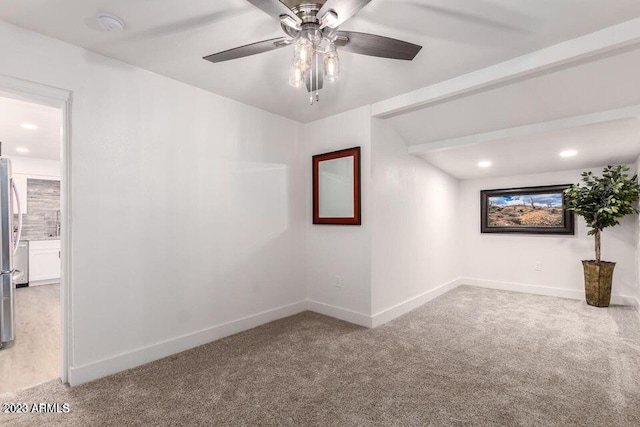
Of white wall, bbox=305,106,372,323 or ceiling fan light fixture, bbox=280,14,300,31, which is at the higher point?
ceiling fan light fixture, bbox=280,14,300,31

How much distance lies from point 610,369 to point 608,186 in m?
2.41

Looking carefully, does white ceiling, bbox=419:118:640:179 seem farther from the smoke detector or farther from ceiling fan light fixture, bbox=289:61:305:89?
the smoke detector

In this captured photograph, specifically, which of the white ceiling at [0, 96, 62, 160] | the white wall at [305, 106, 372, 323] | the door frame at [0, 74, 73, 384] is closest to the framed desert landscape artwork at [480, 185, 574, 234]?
the white wall at [305, 106, 372, 323]

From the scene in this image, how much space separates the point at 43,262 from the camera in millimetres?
5918

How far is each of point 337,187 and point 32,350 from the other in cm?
326

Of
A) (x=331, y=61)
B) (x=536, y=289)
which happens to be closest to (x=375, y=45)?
(x=331, y=61)

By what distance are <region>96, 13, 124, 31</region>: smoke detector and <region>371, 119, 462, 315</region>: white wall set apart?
2303mm

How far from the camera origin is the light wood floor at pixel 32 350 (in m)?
2.34

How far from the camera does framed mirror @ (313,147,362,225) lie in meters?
3.40

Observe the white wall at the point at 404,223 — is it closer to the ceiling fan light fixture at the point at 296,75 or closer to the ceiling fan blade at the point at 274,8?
the ceiling fan light fixture at the point at 296,75

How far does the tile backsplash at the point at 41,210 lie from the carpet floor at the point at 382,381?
524 cm

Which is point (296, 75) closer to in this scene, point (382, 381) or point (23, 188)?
point (382, 381)

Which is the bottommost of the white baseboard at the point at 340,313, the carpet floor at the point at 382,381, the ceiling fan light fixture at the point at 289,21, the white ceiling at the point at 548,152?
the carpet floor at the point at 382,381

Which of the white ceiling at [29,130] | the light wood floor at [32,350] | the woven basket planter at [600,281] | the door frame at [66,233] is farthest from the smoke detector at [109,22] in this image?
the woven basket planter at [600,281]
